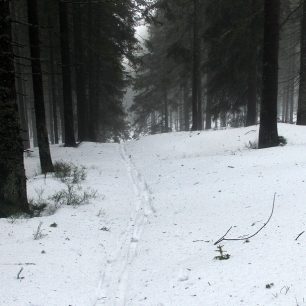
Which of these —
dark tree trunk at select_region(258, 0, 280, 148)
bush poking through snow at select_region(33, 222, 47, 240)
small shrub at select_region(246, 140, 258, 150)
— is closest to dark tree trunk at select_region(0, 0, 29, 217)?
bush poking through snow at select_region(33, 222, 47, 240)

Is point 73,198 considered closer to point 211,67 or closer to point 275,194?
point 275,194

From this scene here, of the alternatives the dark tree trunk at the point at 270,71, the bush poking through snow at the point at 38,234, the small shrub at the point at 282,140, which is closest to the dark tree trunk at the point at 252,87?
the small shrub at the point at 282,140

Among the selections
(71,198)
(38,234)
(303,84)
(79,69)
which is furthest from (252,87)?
(38,234)

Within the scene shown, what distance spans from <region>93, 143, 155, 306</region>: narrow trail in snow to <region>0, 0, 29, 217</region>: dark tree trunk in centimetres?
236

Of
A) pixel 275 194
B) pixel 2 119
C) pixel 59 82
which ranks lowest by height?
pixel 275 194

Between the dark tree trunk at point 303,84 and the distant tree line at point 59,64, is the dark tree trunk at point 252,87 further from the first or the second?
the distant tree line at point 59,64

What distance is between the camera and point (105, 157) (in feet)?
52.8

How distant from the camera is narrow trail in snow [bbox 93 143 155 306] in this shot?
15.4ft

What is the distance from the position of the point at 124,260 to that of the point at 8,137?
11.7ft

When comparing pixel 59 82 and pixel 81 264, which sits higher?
pixel 59 82

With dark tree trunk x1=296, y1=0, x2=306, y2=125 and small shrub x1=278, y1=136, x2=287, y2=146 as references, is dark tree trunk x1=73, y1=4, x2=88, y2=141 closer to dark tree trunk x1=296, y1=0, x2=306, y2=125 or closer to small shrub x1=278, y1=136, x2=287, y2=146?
dark tree trunk x1=296, y1=0, x2=306, y2=125

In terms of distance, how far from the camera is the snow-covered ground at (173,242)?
4465 millimetres

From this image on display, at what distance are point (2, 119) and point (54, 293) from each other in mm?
4011

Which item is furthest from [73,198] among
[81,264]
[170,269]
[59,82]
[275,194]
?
[59,82]
